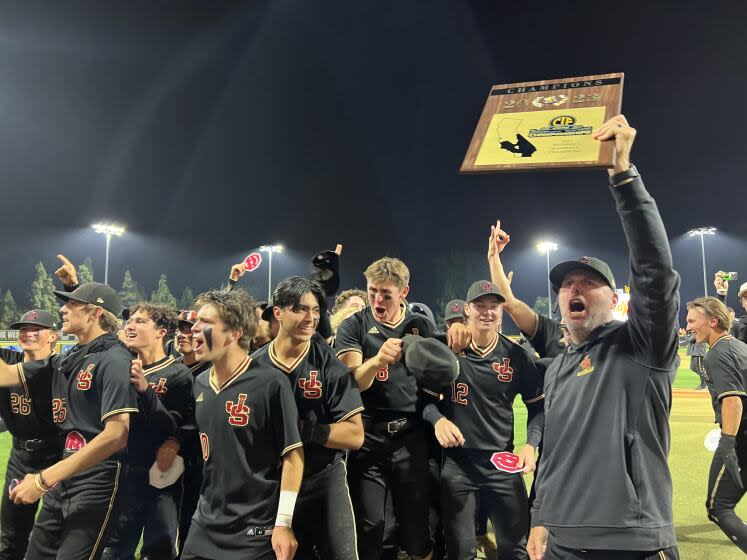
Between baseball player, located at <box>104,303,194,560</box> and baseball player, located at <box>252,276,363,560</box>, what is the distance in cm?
143

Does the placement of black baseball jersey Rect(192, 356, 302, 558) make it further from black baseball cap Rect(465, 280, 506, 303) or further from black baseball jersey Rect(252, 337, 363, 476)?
black baseball cap Rect(465, 280, 506, 303)

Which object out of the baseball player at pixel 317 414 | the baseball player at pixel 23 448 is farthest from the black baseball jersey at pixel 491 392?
the baseball player at pixel 23 448

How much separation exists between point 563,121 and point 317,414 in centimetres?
271

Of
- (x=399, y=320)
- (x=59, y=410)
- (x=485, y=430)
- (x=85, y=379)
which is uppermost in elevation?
(x=399, y=320)

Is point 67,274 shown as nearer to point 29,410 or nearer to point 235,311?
point 29,410

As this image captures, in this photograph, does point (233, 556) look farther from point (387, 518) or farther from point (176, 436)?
point (387, 518)

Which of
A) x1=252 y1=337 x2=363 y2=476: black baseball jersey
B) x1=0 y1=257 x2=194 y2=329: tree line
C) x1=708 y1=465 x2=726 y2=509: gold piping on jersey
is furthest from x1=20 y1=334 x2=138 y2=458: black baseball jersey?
x1=0 y1=257 x2=194 y2=329: tree line

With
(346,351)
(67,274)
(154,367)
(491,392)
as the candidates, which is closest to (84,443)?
(154,367)

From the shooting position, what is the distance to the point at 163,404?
191 inches

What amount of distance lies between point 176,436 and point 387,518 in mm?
2046

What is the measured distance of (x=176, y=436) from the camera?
15.5ft

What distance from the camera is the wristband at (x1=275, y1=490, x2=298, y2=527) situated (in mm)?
3082

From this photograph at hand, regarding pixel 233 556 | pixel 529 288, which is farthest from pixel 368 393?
pixel 529 288

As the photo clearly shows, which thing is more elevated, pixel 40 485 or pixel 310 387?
pixel 310 387
